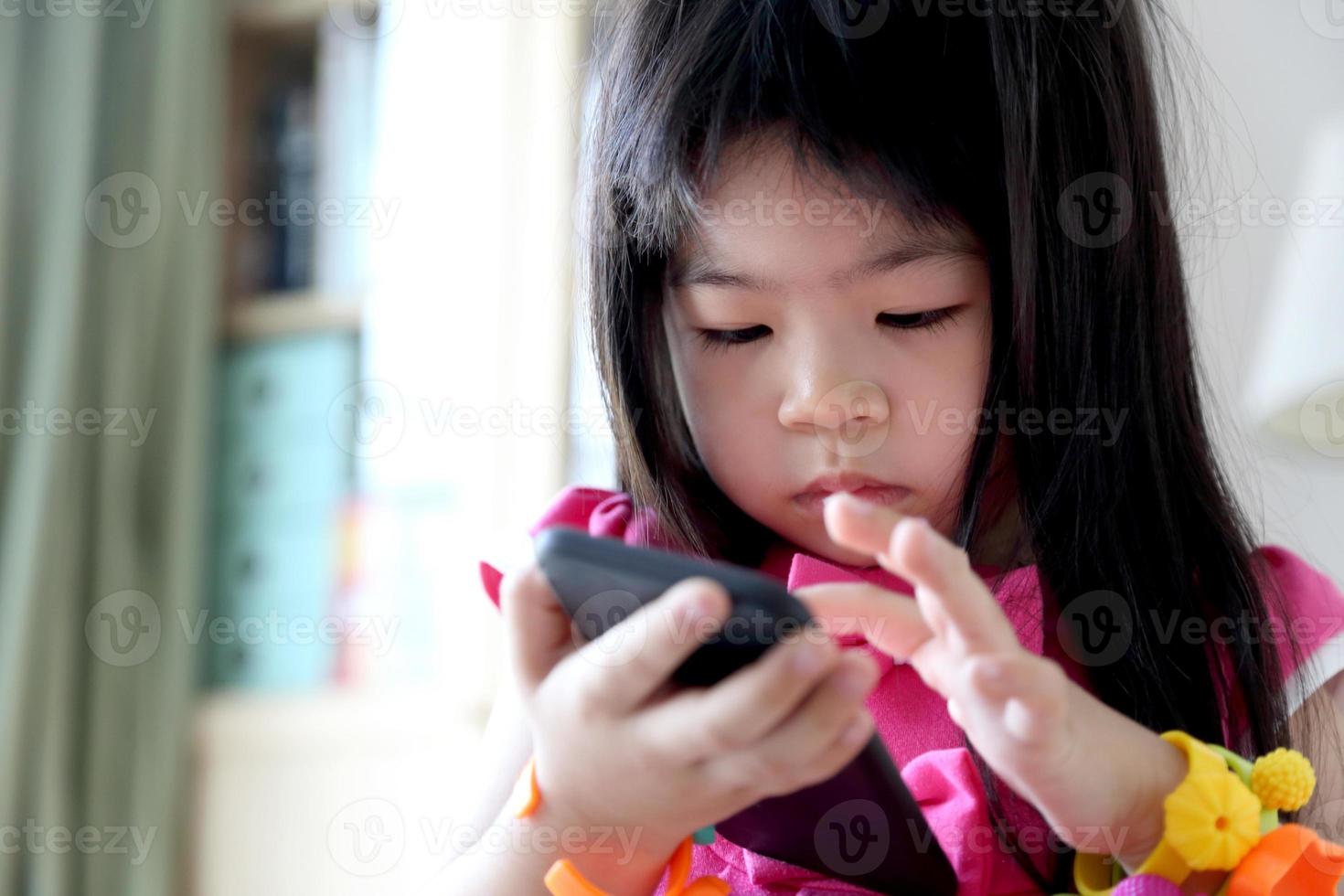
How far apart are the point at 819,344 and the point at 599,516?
10.8 inches

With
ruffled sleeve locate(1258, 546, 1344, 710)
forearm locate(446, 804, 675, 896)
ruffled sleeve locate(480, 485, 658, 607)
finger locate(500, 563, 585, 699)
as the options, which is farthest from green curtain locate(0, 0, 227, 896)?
ruffled sleeve locate(1258, 546, 1344, 710)

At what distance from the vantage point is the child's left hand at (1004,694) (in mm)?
482

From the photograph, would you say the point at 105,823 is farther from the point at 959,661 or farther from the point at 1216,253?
the point at 1216,253

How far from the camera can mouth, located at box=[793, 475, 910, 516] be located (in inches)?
29.4

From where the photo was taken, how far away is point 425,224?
1.61 metres

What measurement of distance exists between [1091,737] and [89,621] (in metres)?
1.37

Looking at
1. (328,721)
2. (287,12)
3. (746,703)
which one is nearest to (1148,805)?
(746,703)

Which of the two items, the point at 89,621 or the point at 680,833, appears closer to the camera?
the point at 680,833

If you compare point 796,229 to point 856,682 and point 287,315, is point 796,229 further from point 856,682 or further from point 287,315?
point 287,315

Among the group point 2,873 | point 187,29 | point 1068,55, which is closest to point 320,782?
point 2,873

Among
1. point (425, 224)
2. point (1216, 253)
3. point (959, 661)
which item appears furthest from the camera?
point (425, 224)

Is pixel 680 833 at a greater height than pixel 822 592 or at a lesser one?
lesser

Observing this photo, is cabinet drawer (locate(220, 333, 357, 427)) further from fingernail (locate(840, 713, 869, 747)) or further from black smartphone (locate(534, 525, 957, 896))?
fingernail (locate(840, 713, 869, 747))

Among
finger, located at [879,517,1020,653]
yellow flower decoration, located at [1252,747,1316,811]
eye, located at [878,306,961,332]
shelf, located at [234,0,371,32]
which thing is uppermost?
shelf, located at [234,0,371,32]
